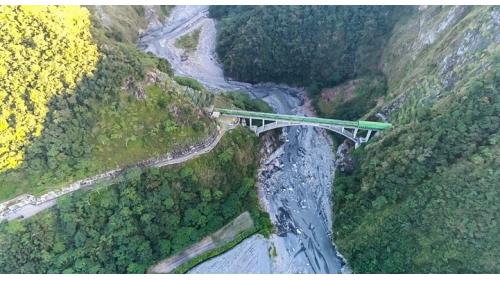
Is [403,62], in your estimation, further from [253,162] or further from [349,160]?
[253,162]

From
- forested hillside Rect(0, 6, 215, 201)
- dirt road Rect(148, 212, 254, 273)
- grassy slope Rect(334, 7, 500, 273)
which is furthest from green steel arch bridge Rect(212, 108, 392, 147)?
dirt road Rect(148, 212, 254, 273)

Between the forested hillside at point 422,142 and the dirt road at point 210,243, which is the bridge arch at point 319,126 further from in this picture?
the dirt road at point 210,243

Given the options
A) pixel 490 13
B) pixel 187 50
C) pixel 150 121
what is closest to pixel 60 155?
pixel 150 121

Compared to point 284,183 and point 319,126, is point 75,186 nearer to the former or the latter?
point 284,183

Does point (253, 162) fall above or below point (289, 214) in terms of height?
above

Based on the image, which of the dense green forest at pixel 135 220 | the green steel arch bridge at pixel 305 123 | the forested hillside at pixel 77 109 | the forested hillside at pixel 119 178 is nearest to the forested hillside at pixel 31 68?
the forested hillside at pixel 77 109

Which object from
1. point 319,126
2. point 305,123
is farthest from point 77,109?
point 319,126
